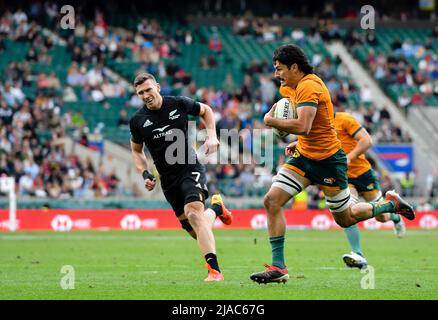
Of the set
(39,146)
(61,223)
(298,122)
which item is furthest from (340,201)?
(39,146)

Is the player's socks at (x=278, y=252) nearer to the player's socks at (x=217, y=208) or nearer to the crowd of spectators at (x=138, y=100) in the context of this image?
the player's socks at (x=217, y=208)

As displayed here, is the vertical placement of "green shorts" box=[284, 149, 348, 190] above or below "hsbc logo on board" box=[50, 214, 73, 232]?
below

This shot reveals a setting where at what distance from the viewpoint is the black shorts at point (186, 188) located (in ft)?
45.0

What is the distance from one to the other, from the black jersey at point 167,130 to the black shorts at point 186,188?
0.09 m

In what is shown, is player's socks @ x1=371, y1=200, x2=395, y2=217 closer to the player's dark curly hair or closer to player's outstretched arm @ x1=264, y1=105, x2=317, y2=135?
player's outstretched arm @ x1=264, y1=105, x2=317, y2=135

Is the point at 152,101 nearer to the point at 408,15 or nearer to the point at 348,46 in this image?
the point at 348,46

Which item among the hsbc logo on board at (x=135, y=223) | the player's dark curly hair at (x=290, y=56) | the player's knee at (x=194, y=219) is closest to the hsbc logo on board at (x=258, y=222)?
the hsbc logo on board at (x=135, y=223)

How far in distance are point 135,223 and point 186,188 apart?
1829 cm

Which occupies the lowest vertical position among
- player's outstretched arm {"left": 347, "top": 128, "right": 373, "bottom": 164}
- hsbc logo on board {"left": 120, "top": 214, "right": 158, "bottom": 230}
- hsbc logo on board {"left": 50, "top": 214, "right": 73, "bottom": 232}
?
player's outstretched arm {"left": 347, "top": 128, "right": 373, "bottom": 164}

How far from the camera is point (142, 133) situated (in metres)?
14.1

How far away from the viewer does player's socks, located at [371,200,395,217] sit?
13.8 meters

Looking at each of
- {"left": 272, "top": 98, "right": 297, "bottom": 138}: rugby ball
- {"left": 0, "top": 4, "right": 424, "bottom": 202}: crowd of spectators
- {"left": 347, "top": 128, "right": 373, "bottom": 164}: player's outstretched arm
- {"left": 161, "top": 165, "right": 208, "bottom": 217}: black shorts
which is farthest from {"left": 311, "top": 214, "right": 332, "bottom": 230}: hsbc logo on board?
{"left": 272, "top": 98, "right": 297, "bottom": 138}: rugby ball

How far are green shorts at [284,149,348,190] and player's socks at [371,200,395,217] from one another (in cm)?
80

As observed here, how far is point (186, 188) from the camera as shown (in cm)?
1377
